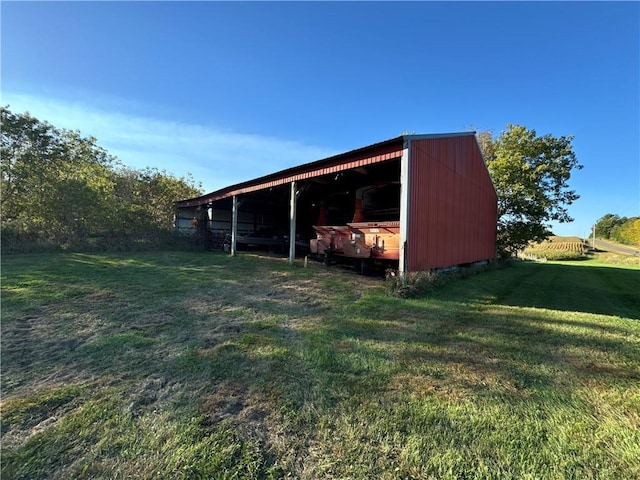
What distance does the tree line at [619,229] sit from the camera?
154 ft

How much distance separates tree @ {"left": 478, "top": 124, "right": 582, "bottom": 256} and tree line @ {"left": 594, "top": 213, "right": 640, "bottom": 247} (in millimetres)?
38038

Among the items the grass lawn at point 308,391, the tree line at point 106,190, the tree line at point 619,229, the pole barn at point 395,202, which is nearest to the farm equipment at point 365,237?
the pole barn at point 395,202

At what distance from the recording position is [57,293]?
5664 mm

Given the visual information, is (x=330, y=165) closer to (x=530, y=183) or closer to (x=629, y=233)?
(x=530, y=183)

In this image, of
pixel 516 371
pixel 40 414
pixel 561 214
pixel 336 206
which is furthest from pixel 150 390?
pixel 561 214

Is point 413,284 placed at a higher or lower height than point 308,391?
higher

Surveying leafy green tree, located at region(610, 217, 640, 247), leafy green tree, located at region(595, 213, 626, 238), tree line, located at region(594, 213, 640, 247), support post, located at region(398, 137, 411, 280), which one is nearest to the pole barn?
support post, located at region(398, 137, 411, 280)

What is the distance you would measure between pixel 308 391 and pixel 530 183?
73.1 feet

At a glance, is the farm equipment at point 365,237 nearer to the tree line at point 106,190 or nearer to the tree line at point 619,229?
the tree line at point 106,190

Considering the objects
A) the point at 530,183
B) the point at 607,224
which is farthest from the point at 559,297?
the point at 607,224

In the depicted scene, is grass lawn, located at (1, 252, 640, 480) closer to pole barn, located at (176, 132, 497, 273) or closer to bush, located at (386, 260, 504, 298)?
bush, located at (386, 260, 504, 298)

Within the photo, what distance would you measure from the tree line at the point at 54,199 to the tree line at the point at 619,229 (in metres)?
62.0

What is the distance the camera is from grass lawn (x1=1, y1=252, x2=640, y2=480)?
1883 millimetres

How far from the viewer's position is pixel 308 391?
2.66 metres
